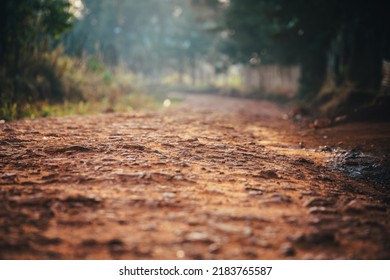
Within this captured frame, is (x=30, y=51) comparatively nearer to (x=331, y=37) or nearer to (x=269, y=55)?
(x=331, y=37)

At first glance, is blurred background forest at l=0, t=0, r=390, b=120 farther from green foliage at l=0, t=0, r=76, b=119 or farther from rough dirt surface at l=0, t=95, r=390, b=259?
rough dirt surface at l=0, t=95, r=390, b=259

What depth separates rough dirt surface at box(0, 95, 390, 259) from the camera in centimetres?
154

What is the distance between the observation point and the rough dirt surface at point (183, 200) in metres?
1.54

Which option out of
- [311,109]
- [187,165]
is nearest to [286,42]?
[311,109]

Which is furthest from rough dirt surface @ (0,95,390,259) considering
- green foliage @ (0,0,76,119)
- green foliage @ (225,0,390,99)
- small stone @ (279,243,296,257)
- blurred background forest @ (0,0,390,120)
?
green foliage @ (225,0,390,99)

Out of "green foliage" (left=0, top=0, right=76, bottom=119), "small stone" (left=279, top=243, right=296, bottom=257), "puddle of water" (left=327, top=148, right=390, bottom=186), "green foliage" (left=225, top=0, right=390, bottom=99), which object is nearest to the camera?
"small stone" (left=279, top=243, right=296, bottom=257)

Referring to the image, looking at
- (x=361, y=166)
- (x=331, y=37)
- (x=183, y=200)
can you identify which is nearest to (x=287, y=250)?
(x=183, y=200)

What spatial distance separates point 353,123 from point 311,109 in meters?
3.24

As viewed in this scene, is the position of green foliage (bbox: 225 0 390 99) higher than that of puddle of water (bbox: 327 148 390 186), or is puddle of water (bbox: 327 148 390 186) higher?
green foliage (bbox: 225 0 390 99)

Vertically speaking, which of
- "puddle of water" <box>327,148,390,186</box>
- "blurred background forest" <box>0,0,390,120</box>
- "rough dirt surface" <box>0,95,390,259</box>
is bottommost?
"puddle of water" <box>327,148,390,186</box>

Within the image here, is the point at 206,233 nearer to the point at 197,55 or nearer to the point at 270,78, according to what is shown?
the point at 270,78

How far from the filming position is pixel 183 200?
205 cm

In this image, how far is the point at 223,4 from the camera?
2208 cm

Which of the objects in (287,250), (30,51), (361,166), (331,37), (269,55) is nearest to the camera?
(287,250)
